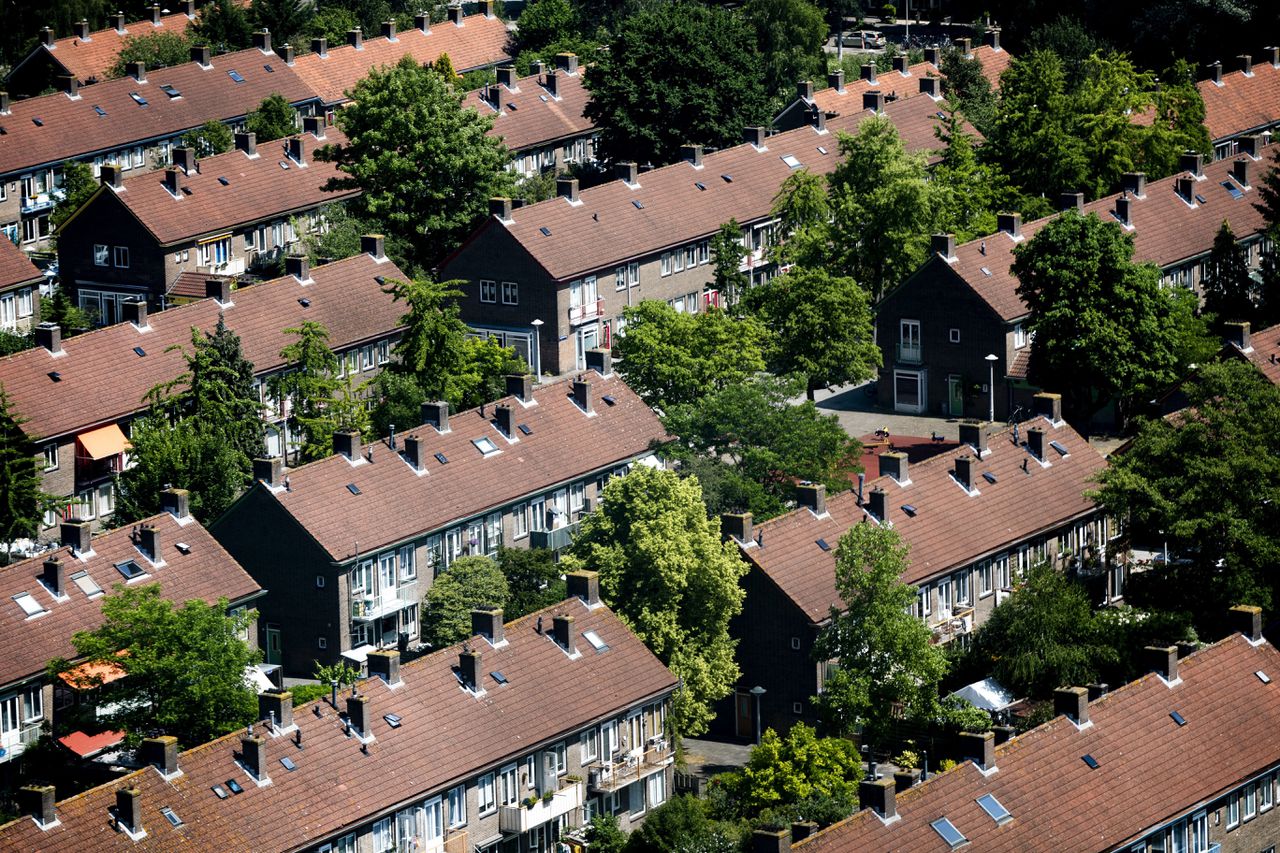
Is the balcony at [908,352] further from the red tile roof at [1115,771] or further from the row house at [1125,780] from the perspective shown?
the red tile roof at [1115,771]

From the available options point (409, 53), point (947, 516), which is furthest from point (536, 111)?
point (947, 516)

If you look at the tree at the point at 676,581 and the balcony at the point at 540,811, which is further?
the tree at the point at 676,581

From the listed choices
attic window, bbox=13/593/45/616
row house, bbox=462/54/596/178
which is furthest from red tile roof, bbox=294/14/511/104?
attic window, bbox=13/593/45/616

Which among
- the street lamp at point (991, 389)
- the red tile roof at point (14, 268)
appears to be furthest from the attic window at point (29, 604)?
the street lamp at point (991, 389)

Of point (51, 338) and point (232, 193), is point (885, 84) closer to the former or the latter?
point (232, 193)

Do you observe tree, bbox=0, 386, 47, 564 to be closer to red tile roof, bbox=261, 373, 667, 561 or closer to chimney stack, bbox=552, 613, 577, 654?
red tile roof, bbox=261, 373, 667, 561

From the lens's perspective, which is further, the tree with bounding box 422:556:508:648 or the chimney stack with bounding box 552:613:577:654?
the tree with bounding box 422:556:508:648
